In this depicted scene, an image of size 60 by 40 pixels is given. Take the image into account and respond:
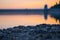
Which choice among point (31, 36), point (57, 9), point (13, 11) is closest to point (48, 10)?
point (57, 9)

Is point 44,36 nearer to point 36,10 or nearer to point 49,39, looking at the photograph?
point 49,39

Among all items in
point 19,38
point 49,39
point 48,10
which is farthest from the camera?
point 48,10

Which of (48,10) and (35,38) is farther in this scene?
(48,10)

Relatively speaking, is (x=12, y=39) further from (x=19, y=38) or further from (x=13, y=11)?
(x=13, y=11)

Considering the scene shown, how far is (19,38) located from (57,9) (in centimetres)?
2790

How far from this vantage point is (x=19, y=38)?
269 inches

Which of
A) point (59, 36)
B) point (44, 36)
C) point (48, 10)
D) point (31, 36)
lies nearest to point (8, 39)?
point (31, 36)

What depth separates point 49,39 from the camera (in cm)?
641

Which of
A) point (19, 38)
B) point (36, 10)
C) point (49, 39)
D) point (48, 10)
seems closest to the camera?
point (49, 39)

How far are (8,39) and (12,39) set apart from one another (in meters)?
0.19

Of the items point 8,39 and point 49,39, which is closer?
point 49,39

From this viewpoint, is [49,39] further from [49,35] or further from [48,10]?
[48,10]

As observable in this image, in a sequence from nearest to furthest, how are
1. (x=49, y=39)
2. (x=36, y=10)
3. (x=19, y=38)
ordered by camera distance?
(x=49, y=39) < (x=19, y=38) < (x=36, y=10)

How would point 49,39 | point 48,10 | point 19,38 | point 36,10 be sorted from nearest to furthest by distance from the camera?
point 49,39 < point 19,38 < point 48,10 < point 36,10
